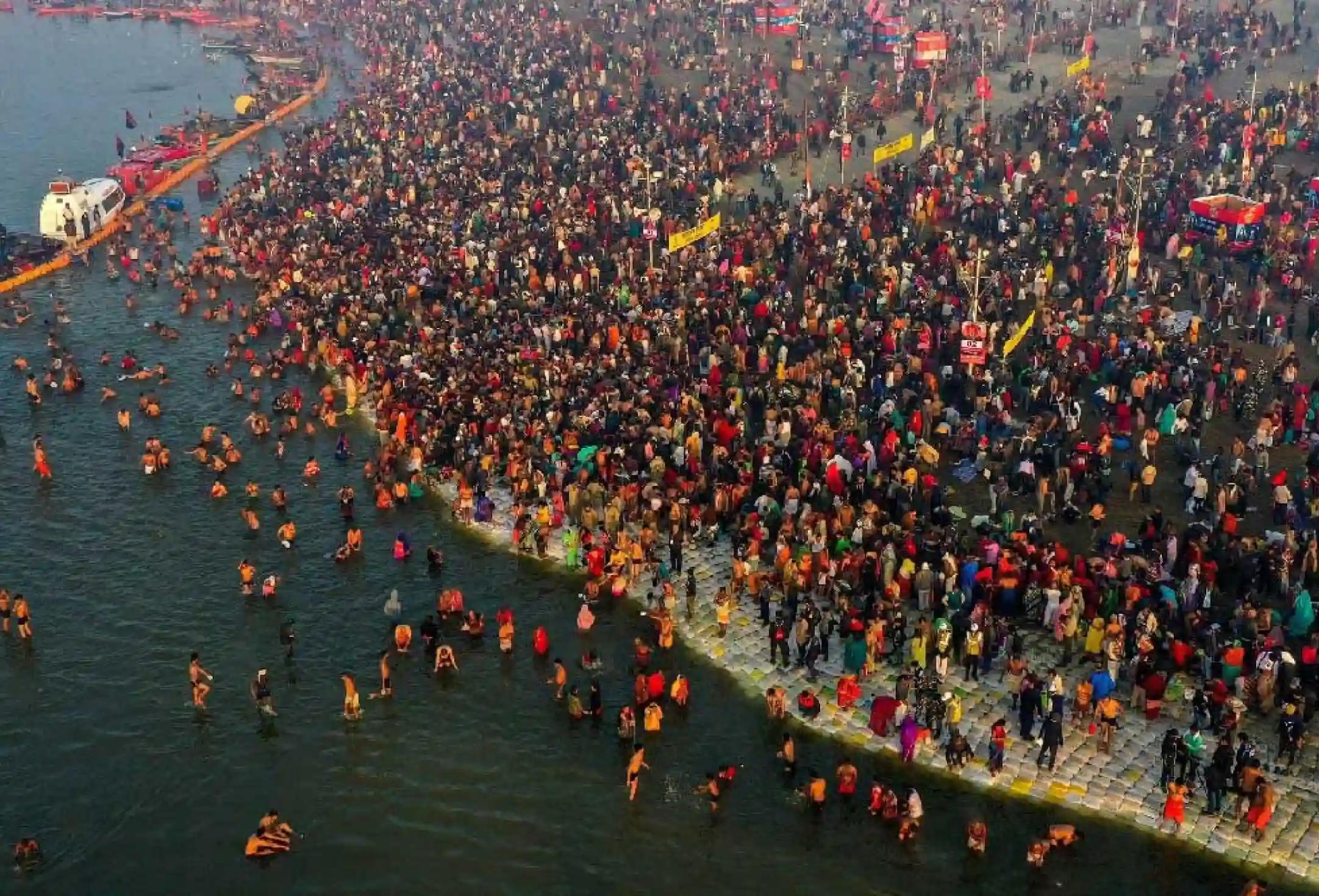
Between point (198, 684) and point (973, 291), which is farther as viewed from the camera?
point (973, 291)

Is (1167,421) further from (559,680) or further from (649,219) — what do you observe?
(649,219)

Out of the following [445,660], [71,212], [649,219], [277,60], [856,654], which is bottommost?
[445,660]

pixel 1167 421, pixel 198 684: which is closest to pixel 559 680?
pixel 198 684

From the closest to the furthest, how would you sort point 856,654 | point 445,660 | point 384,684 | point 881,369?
point 856,654 < point 384,684 < point 445,660 < point 881,369

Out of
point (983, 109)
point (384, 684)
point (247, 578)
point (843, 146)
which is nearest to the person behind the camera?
point (384, 684)

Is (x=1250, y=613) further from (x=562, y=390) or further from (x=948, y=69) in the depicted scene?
(x=948, y=69)

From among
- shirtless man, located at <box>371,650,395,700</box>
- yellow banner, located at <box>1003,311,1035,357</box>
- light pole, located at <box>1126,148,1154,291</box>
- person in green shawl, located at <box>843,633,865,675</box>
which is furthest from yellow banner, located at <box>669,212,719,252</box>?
shirtless man, located at <box>371,650,395,700</box>
